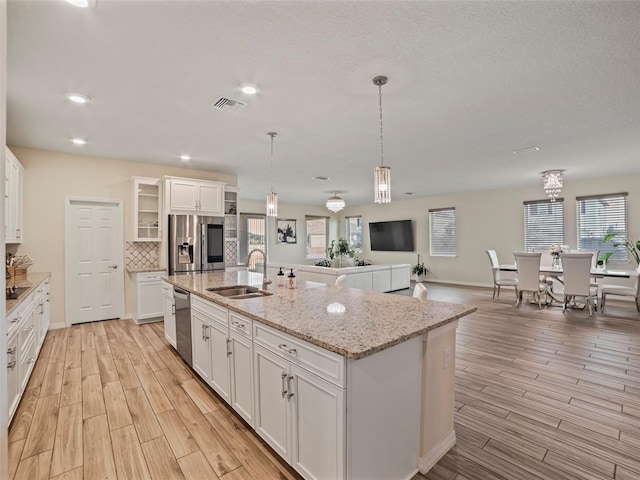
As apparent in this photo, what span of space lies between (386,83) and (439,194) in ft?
23.2

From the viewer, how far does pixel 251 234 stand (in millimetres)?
9797

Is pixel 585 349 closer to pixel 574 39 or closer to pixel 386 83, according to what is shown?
pixel 574 39

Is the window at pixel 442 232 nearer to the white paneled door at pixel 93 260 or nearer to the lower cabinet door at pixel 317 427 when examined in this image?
the white paneled door at pixel 93 260

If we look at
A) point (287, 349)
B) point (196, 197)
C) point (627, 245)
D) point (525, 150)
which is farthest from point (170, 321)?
point (627, 245)

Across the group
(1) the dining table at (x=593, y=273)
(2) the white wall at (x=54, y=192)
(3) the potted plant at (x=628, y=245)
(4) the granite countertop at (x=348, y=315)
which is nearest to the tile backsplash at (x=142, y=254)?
(2) the white wall at (x=54, y=192)

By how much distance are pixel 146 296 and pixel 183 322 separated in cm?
223

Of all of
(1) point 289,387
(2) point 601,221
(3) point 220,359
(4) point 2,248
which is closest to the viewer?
(4) point 2,248

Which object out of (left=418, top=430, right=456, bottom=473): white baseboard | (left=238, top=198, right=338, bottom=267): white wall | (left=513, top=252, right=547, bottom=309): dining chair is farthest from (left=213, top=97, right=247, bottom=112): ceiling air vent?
(left=238, top=198, right=338, bottom=267): white wall

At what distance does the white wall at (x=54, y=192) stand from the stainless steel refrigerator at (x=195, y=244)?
91 cm

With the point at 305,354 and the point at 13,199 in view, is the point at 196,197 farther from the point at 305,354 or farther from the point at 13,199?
the point at 305,354

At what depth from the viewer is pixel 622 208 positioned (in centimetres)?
641

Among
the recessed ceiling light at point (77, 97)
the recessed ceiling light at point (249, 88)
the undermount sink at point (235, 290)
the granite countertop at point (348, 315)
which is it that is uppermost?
the recessed ceiling light at point (77, 97)

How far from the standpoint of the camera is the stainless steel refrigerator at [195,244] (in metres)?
5.15

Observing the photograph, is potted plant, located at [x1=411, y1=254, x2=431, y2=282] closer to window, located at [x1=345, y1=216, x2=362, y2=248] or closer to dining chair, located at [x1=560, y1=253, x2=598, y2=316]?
window, located at [x1=345, y1=216, x2=362, y2=248]
